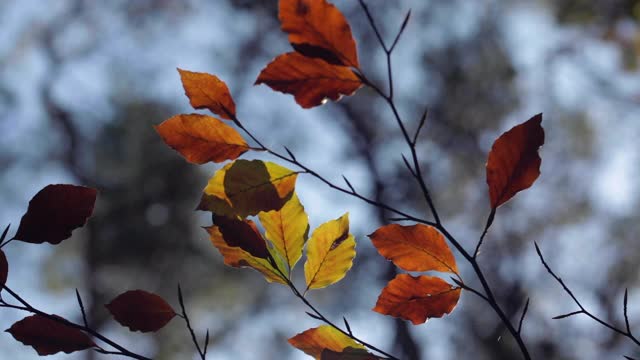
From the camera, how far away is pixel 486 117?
12.5ft

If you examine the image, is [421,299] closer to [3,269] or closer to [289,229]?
[289,229]

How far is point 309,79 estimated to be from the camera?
12.1 inches

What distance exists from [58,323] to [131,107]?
4.50 metres

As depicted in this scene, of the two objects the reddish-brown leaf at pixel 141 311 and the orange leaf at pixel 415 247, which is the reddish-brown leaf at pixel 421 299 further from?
the reddish-brown leaf at pixel 141 311

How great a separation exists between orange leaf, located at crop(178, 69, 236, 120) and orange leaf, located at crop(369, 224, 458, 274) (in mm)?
100

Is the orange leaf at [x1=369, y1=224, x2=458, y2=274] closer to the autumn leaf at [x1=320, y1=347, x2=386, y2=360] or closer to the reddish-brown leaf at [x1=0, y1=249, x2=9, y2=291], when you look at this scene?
the autumn leaf at [x1=320, y1=347, x2=386, y2=360]

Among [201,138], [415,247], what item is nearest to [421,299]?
[415,247]

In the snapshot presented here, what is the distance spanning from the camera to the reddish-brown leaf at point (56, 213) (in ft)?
1.01

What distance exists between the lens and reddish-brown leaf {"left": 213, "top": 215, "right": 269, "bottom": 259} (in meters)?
0.31

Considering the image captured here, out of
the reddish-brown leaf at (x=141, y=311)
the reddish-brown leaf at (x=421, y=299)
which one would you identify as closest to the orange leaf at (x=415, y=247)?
the reddish-brown leaf at (x=421, y=299)

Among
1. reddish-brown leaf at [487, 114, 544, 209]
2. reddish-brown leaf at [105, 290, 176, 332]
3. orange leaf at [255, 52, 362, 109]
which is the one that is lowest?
reddish-brown leaf at [105, 290, 176, 332]

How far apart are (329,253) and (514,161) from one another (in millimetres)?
111

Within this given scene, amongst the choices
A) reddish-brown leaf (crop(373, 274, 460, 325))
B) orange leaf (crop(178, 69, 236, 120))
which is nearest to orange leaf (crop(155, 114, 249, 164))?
orange leaf (crop(178, 69, 236, 120))

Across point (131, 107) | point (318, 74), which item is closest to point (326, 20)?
point (318, 74)
